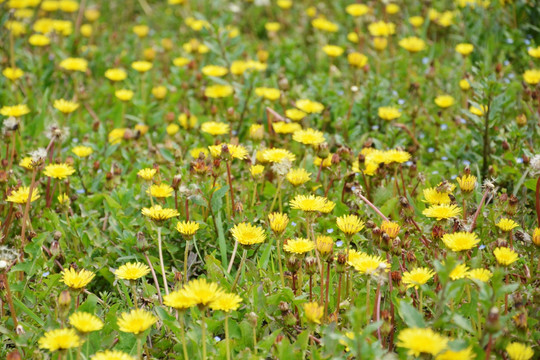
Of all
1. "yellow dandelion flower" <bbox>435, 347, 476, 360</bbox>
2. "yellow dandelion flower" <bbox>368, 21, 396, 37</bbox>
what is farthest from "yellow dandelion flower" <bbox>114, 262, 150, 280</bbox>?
"yellow dandelion flower" <bbox>368, 21, 396, 37</bbox>

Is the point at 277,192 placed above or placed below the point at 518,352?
below

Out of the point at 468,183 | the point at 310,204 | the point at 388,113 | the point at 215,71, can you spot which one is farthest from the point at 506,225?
the point at 215,71

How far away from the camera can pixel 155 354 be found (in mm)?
1900

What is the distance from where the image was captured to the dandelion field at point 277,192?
5.72ft

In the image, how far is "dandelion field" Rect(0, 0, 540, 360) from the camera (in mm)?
1742

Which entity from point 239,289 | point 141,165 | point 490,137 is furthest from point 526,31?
point 239,289

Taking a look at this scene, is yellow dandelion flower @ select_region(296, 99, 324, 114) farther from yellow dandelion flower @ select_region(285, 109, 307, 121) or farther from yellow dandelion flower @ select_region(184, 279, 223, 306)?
yellow dandelion flower @ select_region(184, 279, 223, 306)

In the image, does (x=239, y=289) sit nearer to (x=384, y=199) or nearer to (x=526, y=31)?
(x=384, y=199)

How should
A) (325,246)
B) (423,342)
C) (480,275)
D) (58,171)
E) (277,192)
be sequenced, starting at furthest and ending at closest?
(58,171), (277,192), (325,246), (480,275), (423,342)

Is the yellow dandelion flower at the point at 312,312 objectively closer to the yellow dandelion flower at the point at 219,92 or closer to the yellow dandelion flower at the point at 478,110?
the yellow dandelion flower at the point at 478,110

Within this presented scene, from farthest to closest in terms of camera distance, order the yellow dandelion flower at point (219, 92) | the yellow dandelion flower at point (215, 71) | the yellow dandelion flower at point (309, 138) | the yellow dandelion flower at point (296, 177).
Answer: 1. the yellow dandelion flower at point (215, 71)
2. the yellow dandelion flower at point (219, 92)
3. the yellow dandelion flower at point (309, 138)
4. the yellow dandelion flower at point (296, 177)

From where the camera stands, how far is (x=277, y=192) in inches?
92.2

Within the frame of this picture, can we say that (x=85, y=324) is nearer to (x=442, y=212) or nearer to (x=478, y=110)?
(x=442, y=212)

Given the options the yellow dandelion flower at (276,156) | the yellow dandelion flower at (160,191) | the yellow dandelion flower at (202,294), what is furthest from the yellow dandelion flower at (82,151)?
the yellow dandelion flower at (202,294)
